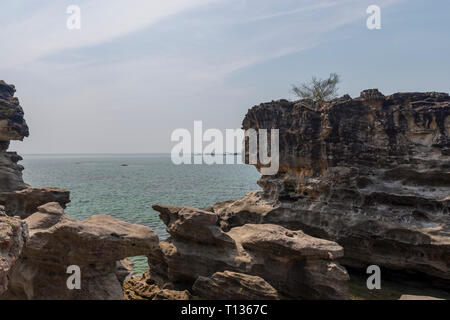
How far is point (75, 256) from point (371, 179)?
14.9m

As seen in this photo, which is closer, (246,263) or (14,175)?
(246,263)

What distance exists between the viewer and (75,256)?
28.4 feet

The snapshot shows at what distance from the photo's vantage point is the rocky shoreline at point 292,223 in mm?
9086

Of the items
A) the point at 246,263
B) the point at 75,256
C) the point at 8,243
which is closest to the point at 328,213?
the point at 246,263

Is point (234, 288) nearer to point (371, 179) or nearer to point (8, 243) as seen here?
point (8, 243)

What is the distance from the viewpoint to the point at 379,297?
45.1ft

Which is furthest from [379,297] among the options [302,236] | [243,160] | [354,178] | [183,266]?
[243,160]

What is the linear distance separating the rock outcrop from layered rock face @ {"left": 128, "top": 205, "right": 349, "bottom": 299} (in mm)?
3182

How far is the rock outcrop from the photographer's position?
28.3ft

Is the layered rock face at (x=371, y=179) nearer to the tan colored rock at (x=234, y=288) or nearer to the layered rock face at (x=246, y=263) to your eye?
the layered rock face at (x=246, y=263)

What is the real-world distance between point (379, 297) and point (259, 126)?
12.8 metres
